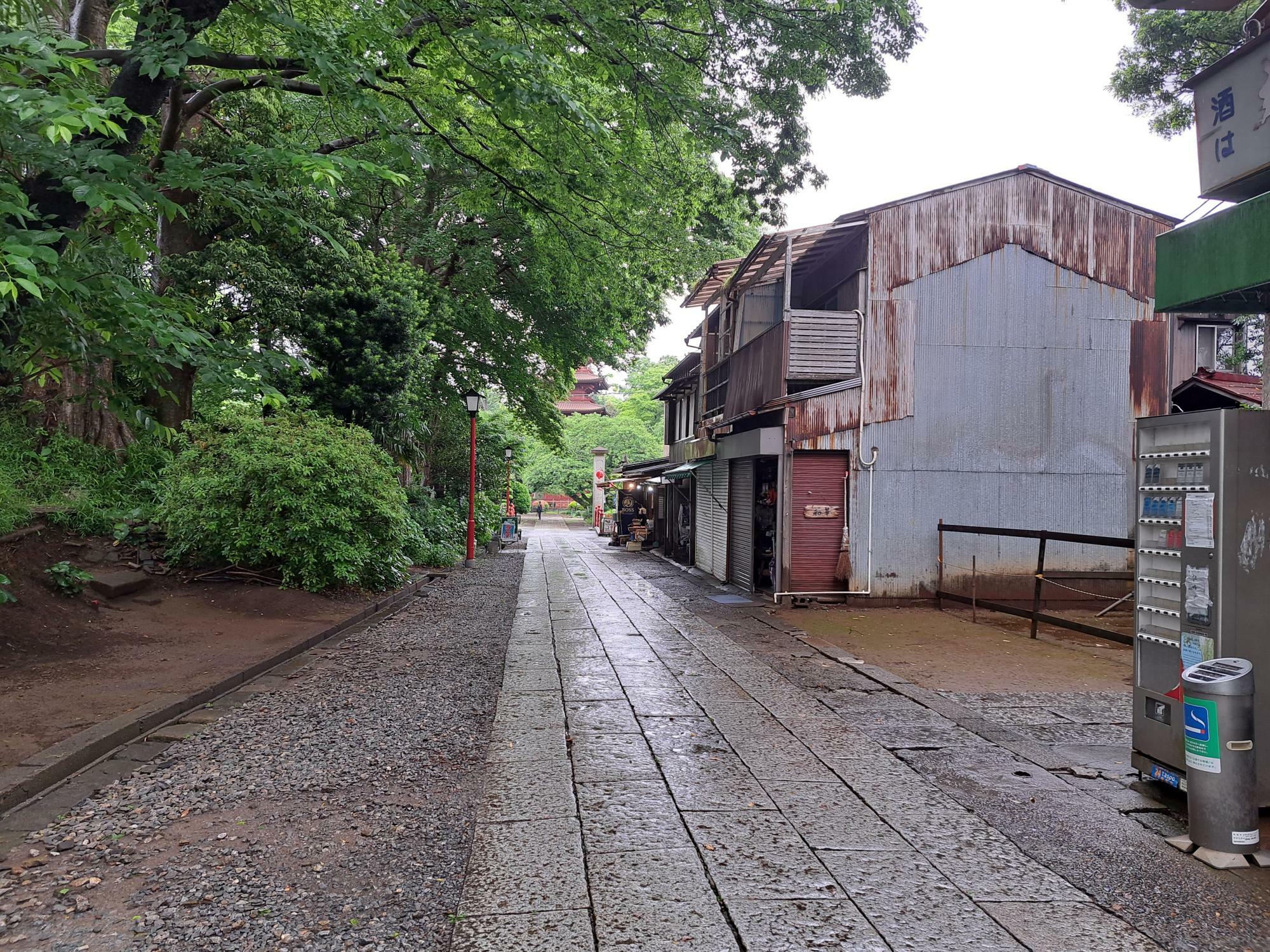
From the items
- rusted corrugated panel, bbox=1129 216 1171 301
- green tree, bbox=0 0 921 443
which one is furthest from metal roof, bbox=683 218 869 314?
rusted corrugated panel, bbox=1129 216 1171 301

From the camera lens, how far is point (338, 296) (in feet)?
49.5

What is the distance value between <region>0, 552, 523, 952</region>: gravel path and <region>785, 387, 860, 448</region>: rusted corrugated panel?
8201 millimetres

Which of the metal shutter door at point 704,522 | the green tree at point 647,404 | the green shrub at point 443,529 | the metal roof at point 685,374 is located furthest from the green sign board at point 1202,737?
the green tree at point 647,404

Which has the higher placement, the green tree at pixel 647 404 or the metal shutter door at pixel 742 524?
the green tree at pixel 647 404

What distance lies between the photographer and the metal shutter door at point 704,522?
20312mm

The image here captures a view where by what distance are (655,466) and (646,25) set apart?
20.4 metres

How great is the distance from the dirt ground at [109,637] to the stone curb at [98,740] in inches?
5.0

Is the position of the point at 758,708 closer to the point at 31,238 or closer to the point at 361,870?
the point at 361,870

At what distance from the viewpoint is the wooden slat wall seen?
13.5 metres

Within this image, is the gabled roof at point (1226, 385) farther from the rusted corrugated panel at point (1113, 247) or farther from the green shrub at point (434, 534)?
the green shrub at point (434, 534)

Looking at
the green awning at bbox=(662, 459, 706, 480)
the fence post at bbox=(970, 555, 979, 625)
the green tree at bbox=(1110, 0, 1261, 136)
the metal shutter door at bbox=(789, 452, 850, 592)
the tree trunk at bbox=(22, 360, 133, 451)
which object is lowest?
the fence post at bbox=(970, 555, 979, 625)

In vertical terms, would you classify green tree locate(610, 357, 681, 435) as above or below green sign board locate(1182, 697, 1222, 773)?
above

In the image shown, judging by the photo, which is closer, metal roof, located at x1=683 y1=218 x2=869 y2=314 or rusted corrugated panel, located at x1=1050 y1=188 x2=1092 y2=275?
metal roof, located at x1=683 y1=218 x2=869 y2=314

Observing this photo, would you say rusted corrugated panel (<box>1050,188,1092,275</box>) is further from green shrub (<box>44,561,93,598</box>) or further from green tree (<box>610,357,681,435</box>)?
green tree (<box>610,357,681,435</box>)
